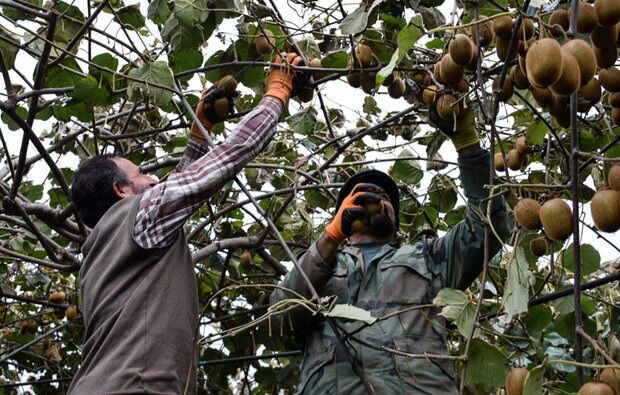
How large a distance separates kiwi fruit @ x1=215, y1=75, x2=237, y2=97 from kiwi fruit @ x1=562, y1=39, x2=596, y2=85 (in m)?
1.09

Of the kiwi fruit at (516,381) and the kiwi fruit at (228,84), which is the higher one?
the kiwi fruit at (228,84)

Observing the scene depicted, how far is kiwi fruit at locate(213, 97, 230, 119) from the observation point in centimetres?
232

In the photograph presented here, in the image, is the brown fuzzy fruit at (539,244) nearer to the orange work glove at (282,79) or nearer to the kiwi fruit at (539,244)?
the kiwi fruit at (539,244)

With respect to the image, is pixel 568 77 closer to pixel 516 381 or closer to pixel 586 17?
pixel 586 17

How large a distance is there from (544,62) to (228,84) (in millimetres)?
1128

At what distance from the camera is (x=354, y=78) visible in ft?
7.30

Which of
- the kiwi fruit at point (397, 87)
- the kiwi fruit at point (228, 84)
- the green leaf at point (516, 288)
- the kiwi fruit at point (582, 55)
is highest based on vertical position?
the kiwi fruit at point (228, 84)

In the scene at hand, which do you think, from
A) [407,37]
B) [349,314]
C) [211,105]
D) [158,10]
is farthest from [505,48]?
[158,10]

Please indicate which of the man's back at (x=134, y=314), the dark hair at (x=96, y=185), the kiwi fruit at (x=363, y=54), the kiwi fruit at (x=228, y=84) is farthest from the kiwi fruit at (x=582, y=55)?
the dark hair at (x=96, y=185)

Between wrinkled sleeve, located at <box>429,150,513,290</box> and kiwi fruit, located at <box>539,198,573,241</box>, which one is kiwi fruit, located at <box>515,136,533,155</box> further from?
kiwi fruit, located at <box>539,198,573,241</box>

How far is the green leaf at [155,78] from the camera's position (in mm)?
2234

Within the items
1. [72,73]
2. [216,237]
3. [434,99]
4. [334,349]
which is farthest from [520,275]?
[216,237]

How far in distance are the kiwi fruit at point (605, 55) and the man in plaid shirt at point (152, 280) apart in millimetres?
795

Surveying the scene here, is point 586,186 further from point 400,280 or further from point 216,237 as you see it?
point 216,237
